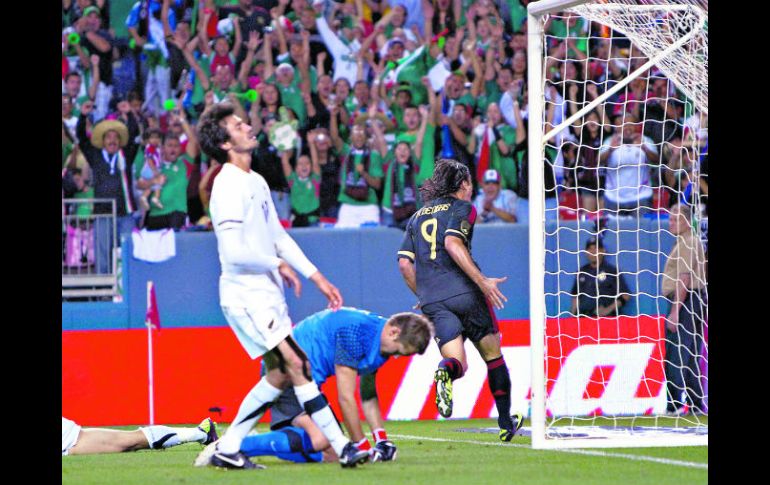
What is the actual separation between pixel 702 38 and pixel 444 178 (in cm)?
227

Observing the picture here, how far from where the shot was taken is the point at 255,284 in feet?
22.6

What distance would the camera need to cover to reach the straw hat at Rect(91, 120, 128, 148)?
47.6ft

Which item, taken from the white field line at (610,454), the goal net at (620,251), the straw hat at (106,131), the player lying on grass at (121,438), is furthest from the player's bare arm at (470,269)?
the straw hat at (106,131)

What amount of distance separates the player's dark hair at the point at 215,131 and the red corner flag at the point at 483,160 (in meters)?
8.02

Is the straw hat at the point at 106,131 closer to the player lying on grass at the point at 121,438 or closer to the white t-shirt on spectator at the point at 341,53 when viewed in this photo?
the white t-shirt on spectator at the point at 341,53

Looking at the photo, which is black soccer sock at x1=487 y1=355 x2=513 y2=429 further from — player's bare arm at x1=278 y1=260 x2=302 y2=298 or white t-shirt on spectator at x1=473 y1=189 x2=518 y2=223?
white t-shirt on spectator at x1=473 y1=189 x2=518 y2=223

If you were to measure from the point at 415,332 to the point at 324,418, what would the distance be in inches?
28.6

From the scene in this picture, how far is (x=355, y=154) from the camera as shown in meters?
14.8

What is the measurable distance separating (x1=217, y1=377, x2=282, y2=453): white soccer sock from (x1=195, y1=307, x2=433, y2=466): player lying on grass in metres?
0.32

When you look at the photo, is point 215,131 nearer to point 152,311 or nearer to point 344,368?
point 344,368

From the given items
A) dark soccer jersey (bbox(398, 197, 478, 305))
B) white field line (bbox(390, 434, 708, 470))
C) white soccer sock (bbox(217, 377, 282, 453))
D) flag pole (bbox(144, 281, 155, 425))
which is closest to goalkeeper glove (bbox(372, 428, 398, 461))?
white soccer sock (bbox(217, 377, 282, 453))

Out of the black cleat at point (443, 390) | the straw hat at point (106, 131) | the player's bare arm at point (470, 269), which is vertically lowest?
the black cleat at point (443, 390)

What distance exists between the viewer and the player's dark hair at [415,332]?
706 cm
